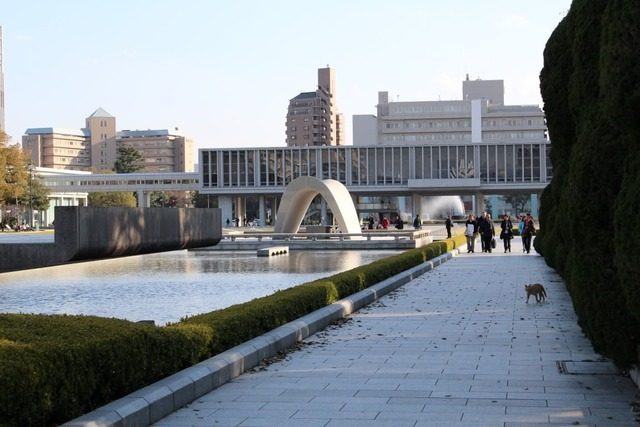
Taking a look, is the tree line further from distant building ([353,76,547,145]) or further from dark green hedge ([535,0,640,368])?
dark green hedge ([535,0,640,368])

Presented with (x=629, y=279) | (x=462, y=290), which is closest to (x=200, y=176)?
(x=462, y=290)

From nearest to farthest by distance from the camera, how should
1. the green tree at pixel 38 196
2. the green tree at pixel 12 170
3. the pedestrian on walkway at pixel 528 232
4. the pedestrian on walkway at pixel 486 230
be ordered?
the pedestrian on walkway at pixel 528 232 → the pedestrian on walkway at pixel 486 230 → the green tree at pixel 12 170 → the green tree at pixel 38 196

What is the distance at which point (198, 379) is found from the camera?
7906 millimetres

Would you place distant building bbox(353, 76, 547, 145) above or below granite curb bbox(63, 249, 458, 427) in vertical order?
above

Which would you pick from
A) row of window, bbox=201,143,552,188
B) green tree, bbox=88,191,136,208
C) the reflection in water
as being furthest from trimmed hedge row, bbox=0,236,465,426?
green tree, bbox=88,191,136,208

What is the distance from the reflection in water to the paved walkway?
5.30m

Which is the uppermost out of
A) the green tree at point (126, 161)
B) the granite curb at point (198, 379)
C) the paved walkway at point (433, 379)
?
the green tree at point (126, 161)

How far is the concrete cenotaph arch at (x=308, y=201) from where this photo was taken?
156 ft

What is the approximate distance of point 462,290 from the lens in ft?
61.6

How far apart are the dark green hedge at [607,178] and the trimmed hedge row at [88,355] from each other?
3983 millimetres

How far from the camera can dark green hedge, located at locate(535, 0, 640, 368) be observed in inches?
249

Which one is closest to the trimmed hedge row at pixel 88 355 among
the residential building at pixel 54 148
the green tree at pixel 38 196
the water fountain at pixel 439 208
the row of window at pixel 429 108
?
the green tree at pixel 38 196

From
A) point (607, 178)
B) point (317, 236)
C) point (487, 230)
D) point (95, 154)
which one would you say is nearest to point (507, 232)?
point (487, 230)

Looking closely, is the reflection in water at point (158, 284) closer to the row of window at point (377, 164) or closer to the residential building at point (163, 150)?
the row of window at point (377, 164)
